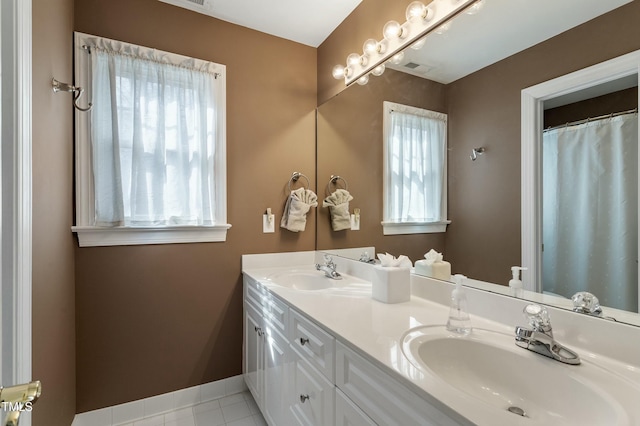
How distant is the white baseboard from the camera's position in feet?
5.73

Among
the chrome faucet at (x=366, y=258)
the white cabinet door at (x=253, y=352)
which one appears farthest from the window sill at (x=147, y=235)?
the chrome faucet at (x=366, y=258)

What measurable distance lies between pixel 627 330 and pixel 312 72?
2.25m

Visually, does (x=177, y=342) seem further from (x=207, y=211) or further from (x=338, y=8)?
(x=338, y=8)

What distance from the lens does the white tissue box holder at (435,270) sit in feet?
4.45

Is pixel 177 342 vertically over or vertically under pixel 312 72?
under

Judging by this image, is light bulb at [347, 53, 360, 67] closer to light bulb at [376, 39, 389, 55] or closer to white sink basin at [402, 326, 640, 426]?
light bulb at [376, 39, 389, 55]

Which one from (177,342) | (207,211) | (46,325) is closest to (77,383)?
(177,342)

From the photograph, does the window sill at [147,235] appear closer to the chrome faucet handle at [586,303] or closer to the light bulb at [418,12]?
the light bulb at [418,12]

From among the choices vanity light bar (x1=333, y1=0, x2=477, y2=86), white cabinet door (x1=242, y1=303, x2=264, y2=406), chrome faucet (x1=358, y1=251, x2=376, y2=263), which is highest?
vanity light bar (x1=333, y1=0, x2=477, y2=86)

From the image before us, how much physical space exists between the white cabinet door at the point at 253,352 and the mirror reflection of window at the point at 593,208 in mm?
1415

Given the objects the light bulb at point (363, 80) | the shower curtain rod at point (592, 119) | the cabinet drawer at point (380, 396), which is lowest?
the cabinet drawer at point (380, 396)

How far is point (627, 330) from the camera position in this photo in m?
0.81

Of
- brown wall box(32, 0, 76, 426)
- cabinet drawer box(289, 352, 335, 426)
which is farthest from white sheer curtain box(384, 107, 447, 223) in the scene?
brown wall box(32, 0, 76, 426)

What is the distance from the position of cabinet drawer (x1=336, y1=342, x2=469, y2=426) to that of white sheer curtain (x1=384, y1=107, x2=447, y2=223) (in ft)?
2.65
